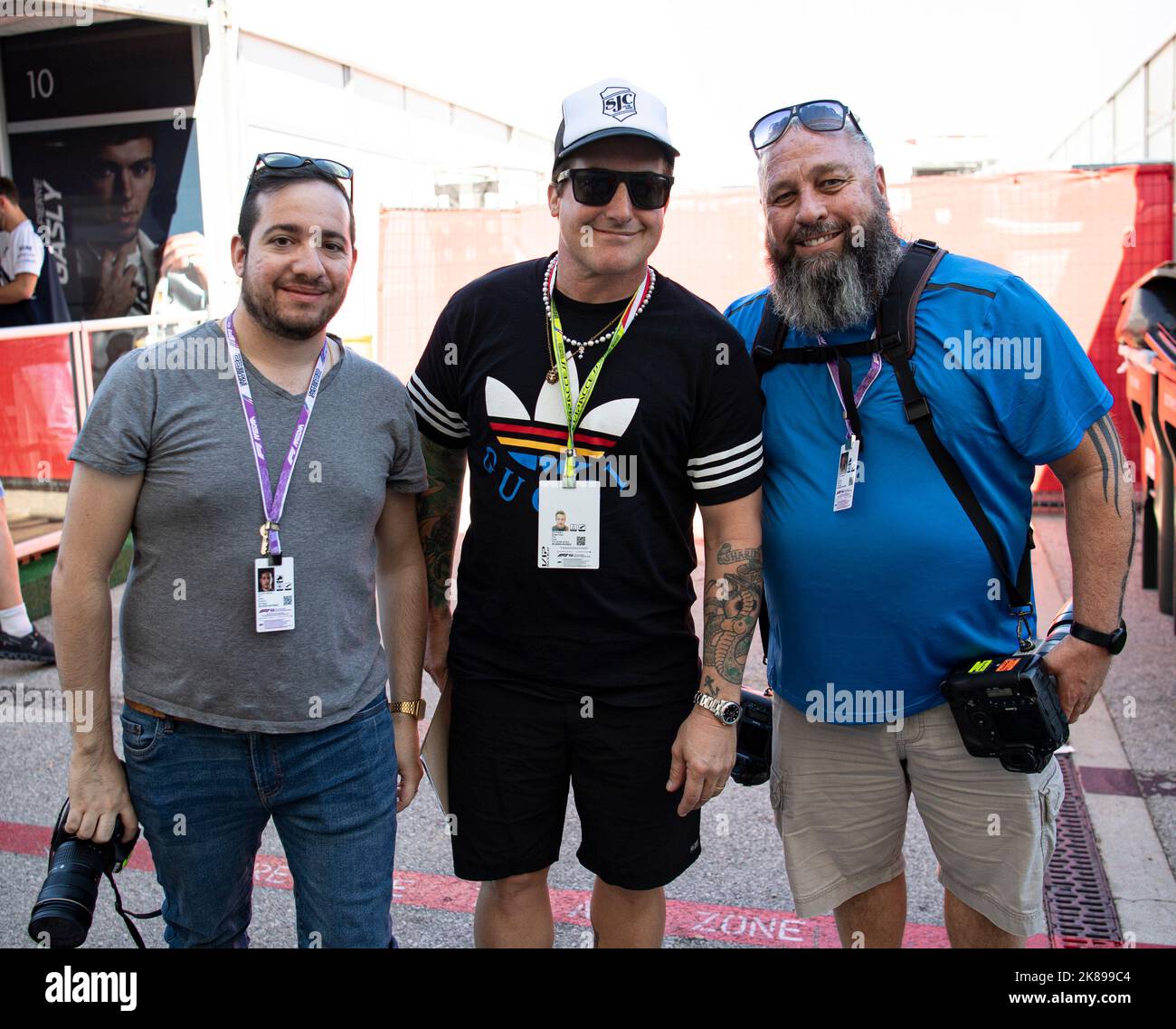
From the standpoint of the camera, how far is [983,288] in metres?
2.41

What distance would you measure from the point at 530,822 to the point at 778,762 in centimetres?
69

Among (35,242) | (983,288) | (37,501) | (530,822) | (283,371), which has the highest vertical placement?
(35,242)

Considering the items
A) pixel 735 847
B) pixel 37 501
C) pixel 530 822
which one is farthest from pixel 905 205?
pixel 530 822

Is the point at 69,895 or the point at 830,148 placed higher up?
the point at 830,148

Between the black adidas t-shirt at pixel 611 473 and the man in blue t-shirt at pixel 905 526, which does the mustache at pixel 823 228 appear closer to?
the man in blue t-shirt at pixel 905 526

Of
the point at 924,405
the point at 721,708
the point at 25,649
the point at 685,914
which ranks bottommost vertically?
the point at 685,914

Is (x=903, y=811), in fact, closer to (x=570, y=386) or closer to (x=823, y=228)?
(x=570, y=386)

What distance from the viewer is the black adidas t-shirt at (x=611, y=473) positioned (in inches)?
93.4

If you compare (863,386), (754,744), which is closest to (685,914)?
(754,744)

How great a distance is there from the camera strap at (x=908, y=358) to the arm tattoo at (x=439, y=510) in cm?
82

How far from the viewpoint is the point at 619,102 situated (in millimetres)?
2355

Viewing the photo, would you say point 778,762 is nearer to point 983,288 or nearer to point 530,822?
point 530,822

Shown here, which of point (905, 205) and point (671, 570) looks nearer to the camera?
point (671, 570)

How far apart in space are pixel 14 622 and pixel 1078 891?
5231 millimetres
